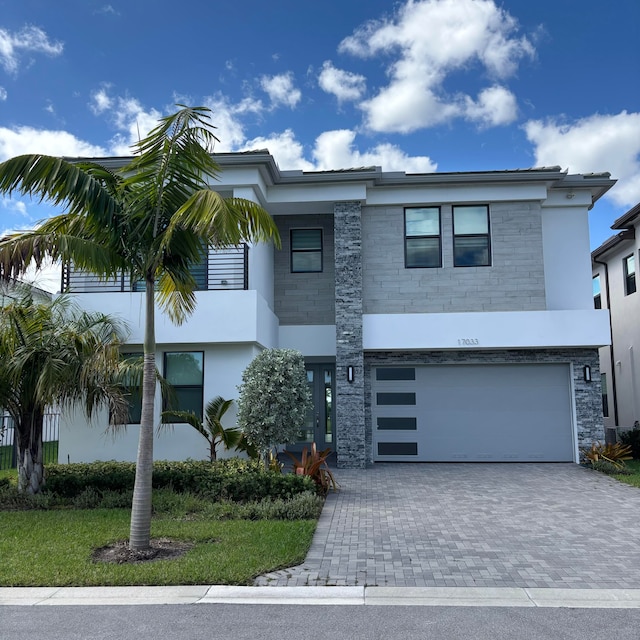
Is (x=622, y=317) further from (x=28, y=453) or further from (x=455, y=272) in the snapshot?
(x=28, y=453)

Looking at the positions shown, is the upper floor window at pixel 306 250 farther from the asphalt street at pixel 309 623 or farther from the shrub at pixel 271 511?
the asphalt street at pixel 309 623

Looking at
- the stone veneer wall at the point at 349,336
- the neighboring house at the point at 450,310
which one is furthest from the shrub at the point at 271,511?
the neighboring house at the point at 450,310

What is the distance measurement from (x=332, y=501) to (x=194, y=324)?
4.93 metres

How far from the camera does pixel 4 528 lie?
26.8 ft

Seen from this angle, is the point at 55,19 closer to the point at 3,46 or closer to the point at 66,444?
the point at 3,46

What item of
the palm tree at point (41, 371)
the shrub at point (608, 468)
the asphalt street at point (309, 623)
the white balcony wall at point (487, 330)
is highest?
the white balcony wall at point (487, 330)

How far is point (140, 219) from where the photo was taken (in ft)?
24.4

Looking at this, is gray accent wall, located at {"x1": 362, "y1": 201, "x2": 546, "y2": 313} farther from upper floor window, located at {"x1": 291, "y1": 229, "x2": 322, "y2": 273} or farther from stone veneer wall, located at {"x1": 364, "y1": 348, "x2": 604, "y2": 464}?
upper floor window, located at {"x1": 291, "y1": 229, "x2": 322, "y2": 273}

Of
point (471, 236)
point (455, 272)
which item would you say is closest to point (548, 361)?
point (455, 272)

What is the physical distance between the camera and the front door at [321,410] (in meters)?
16.3

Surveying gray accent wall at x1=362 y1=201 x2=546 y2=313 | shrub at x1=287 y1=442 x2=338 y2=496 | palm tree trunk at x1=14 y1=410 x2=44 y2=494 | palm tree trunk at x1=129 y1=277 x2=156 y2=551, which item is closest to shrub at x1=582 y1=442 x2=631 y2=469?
gray accent wall at x1=362 y1=201 x2=546 y2=313

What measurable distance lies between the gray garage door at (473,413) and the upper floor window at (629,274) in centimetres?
577

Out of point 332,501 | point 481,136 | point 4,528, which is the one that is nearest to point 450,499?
point 332,501

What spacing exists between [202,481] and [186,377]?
3.57m
